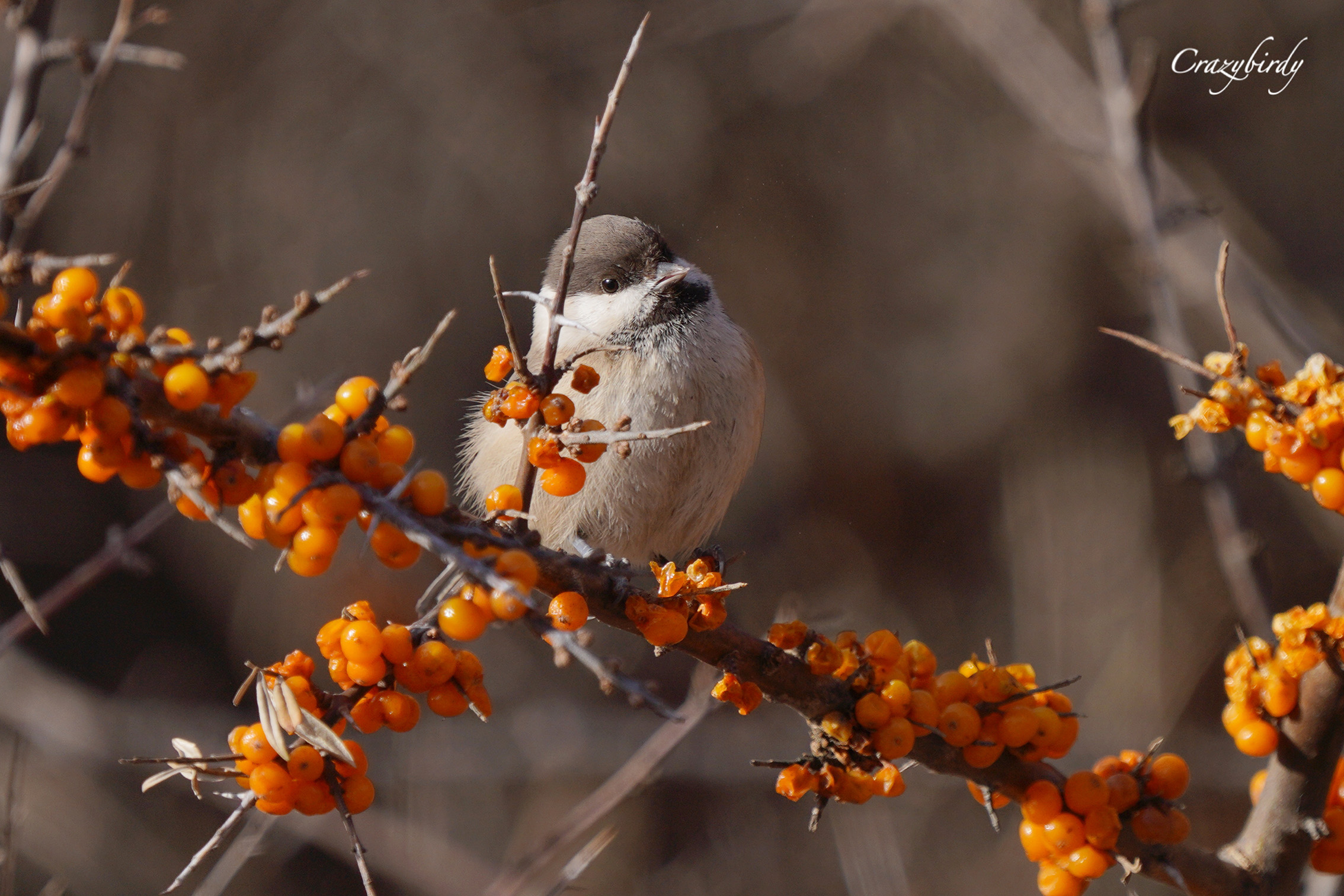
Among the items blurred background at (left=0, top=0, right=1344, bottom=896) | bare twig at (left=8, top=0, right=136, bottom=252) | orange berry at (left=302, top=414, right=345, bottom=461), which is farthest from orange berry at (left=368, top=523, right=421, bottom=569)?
blurred background at (left=0, top=0, right=1344, bottom=896)

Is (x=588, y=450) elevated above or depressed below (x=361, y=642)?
above

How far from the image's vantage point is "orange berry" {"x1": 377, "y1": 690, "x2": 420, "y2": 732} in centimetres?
155

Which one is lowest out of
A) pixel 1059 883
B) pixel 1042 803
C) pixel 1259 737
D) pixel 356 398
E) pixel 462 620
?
pixel 1059 883

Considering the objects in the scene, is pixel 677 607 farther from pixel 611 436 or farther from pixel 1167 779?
pixel 1167 779

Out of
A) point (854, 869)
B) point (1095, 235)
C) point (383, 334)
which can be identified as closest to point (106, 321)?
point (854, 869)

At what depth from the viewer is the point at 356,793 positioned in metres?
1.52

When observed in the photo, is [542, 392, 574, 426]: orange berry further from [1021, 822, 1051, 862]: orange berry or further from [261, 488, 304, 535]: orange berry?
[1021, 822, 1051, 862]: orange berry

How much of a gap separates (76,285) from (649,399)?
2020mm

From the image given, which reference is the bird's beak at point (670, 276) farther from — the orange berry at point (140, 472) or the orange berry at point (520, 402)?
the orange berry at point (140, 472)

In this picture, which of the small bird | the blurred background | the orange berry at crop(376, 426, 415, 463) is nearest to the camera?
the orange berry at crop(376, 426, 415, 463)

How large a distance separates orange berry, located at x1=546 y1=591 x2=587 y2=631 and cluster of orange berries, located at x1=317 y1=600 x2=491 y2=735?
163 mm

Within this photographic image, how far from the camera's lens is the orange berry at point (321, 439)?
1.23 meters

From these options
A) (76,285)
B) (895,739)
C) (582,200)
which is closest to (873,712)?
(895,739)

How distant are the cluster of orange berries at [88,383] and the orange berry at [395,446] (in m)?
0.20
